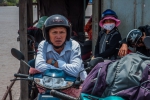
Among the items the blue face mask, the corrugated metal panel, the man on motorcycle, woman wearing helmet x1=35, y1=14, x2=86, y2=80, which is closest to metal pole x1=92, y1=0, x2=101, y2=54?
the corrugated metal panel

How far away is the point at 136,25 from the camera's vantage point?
6336mm

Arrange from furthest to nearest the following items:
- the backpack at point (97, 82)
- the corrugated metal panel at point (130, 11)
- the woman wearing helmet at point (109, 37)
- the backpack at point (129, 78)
Answer: the corrugated metal panel at point (130, 11)
the woman wearing helmet at point (109, 37)
the backpack at point (97, 82)
the backpack at point (129, 78)

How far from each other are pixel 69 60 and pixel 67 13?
5.50 meters

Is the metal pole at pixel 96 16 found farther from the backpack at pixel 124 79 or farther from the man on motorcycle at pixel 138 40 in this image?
the backpack at pixel 124 79

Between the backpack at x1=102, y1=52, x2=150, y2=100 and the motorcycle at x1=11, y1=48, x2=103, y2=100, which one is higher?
the backpack at x1=102, y1=52, x2=150, y2=100

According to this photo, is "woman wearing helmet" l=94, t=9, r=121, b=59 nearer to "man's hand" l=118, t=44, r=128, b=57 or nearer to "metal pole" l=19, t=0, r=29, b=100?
"man's hand" l=118, t=44, r=128, b=57

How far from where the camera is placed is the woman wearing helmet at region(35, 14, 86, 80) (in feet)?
13.6

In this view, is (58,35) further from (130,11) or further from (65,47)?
(130,11)

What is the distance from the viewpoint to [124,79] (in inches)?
108

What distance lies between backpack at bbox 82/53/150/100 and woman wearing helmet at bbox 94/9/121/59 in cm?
279

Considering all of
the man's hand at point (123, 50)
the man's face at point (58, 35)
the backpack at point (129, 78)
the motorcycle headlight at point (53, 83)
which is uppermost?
the man's face at point (58, 35)

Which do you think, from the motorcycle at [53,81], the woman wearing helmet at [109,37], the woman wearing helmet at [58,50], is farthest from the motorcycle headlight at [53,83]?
the woman wearing helmet at [109,37]

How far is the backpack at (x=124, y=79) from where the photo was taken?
268 cm

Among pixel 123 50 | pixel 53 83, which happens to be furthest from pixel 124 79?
pixel 123 50
